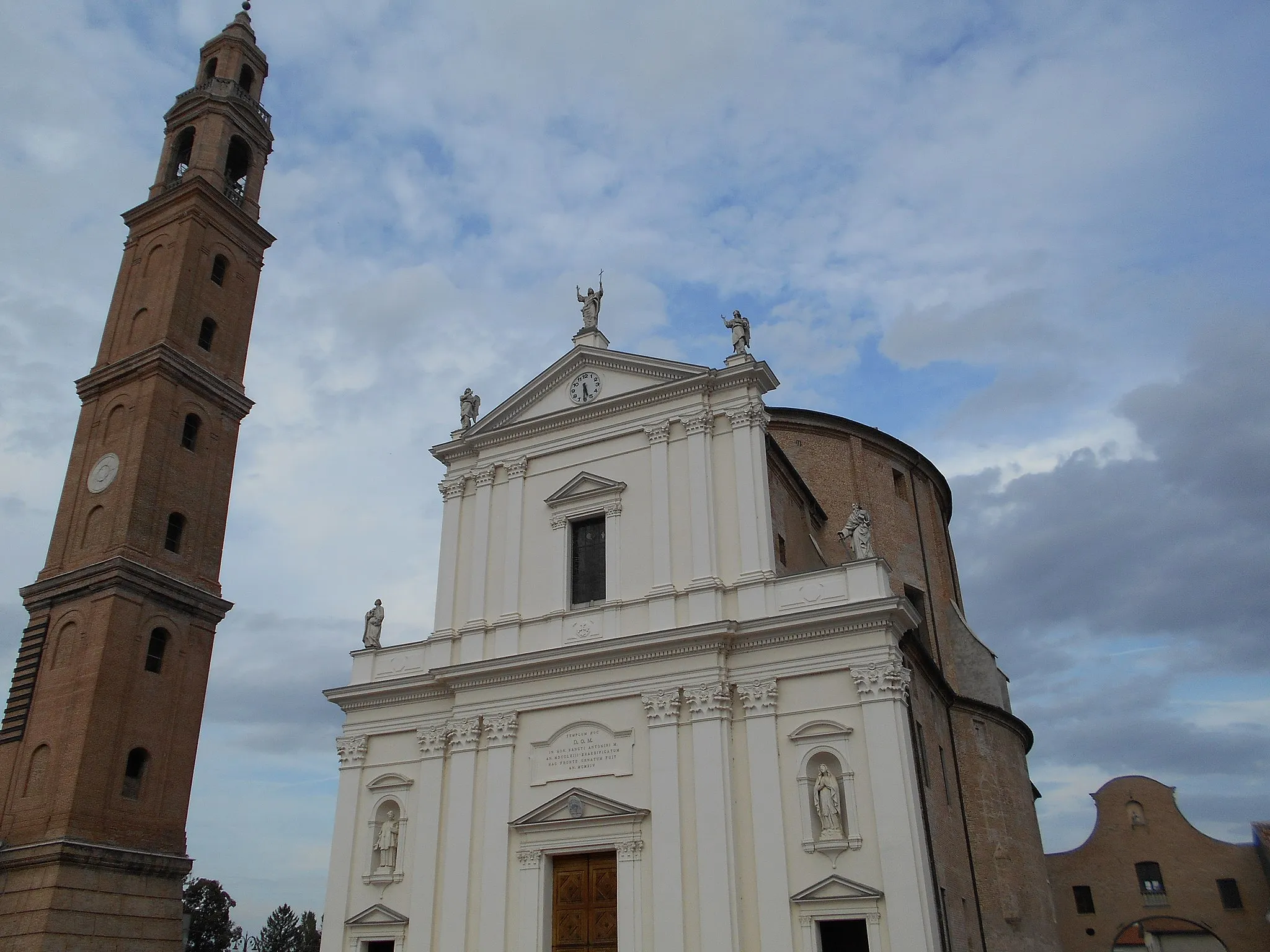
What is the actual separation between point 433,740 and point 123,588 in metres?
8.99

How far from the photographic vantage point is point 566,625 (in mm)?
18688

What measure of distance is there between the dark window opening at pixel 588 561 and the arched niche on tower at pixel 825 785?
16.3 ft

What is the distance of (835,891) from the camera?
48.0 feet

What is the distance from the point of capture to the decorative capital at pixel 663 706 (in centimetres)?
1688

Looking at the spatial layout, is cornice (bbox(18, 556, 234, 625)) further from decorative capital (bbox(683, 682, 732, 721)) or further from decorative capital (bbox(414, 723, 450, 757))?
decorative capital (bbox(683, 682, 732, 721))

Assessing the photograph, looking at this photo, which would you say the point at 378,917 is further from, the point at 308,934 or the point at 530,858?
the point at 308,934

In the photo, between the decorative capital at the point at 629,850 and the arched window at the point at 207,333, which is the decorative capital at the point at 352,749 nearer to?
the decorative capital at the point at 629,850

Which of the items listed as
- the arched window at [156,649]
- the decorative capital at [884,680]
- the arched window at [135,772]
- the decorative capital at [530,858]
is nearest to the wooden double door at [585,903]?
the decorative capital at [530,858]

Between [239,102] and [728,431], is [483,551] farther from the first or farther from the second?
[239,102]

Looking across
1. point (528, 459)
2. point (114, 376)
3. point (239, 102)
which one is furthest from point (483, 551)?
point (239, 102)

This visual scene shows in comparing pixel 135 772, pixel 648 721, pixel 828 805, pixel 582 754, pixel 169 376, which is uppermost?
pixel 169 376

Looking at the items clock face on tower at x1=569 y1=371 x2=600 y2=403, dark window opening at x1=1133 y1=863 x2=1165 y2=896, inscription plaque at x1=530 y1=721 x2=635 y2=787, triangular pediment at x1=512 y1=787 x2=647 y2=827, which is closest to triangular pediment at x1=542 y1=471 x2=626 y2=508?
clock face on tower at x1=569 y1=371 x2=600 y2=403

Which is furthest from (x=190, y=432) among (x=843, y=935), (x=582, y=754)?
(x=843, y=935)

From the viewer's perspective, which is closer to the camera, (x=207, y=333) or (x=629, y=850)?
(x=629, y=850)
